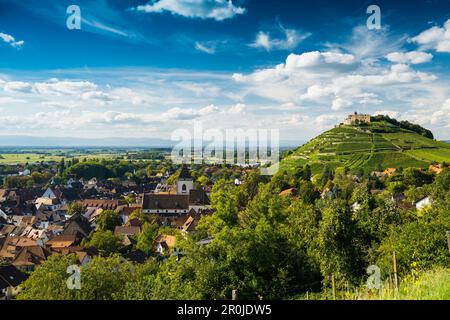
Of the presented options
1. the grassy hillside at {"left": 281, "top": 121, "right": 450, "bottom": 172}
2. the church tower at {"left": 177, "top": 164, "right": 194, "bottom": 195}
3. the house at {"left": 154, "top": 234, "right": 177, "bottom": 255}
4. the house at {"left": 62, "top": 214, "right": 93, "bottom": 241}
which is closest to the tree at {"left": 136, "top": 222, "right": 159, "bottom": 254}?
the house at {"left": 154, "top": 234, "right": 177, "bottom": 255}

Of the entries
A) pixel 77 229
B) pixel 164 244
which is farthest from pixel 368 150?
pixel 164 244

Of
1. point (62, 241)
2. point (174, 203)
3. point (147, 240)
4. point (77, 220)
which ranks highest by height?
point (174, 203)

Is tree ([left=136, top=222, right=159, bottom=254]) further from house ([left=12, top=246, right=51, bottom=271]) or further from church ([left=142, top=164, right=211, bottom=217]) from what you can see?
church ([left=142, top=164, right=211, bottom=217])

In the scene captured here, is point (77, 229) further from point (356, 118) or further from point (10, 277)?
point (356, 118)

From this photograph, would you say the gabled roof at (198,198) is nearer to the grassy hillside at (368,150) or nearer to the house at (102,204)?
the house at (102,204)

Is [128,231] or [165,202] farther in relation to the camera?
[165,202]

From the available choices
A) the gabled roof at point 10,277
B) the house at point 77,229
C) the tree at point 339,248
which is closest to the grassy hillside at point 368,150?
the house at point 77,229
